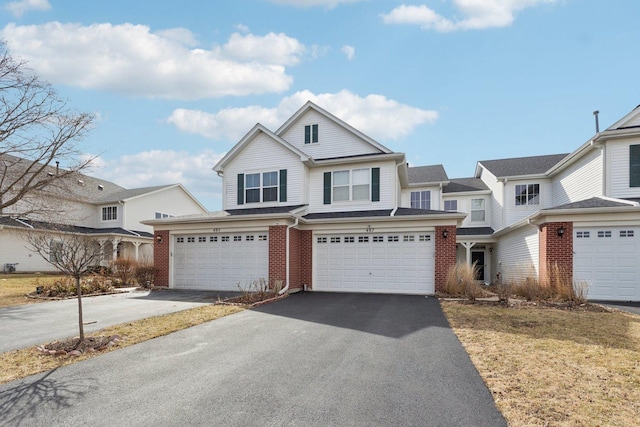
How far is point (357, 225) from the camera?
49.0 feet

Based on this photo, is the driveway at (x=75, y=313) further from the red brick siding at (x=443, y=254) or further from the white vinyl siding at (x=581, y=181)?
the white vinyl siding at (x=581, y=181)

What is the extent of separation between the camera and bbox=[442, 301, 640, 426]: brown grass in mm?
3906

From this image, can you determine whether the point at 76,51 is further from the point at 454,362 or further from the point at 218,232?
the point at 454,362

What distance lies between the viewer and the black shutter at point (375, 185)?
15.9m

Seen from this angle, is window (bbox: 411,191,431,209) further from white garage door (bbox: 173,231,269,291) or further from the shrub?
the shrub

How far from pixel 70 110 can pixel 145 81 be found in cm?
810

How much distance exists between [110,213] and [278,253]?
71.2ft

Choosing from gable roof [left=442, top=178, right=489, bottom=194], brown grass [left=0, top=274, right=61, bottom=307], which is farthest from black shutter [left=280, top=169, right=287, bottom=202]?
gable roof [left=442, top=178, right=489, bottom=194]

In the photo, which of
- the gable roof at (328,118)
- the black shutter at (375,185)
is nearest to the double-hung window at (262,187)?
the gable roof at (328,118)

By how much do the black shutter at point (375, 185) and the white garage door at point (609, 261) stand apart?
7.55 metres

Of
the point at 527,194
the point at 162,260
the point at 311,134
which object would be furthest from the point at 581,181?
the point at 162,260

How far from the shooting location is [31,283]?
1731 centimetres

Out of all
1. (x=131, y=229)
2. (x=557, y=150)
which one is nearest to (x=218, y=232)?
(x=131, y=229)

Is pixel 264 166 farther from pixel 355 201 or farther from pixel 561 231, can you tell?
pixel 561 231
